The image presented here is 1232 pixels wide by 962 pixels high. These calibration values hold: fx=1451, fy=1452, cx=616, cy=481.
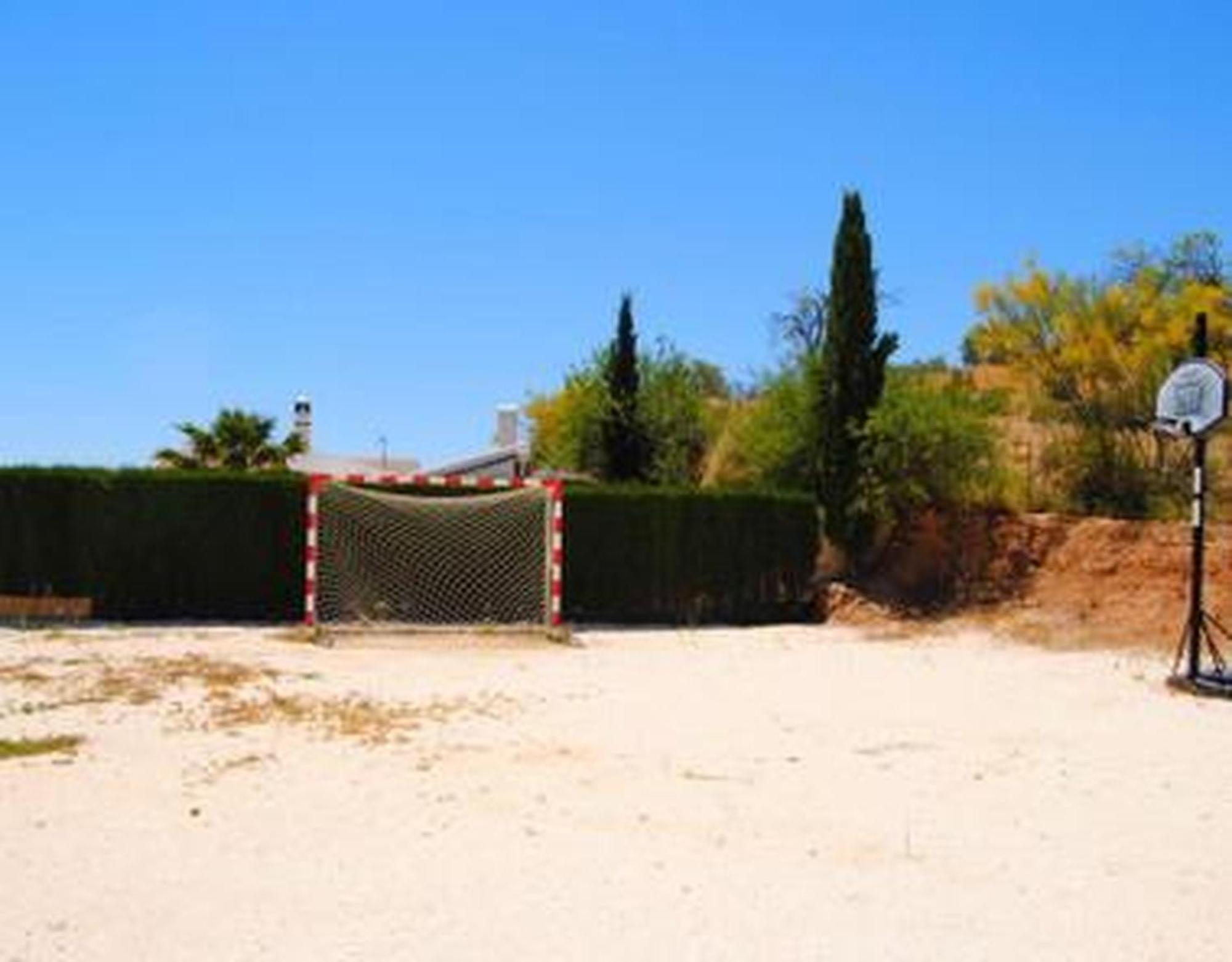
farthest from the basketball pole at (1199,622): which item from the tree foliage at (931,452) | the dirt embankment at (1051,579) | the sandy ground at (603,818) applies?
the tree foliage at (931,452)

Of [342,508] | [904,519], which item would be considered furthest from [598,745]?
[904,519]

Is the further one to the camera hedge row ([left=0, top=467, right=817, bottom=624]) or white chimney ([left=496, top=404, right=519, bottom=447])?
white chimney ([left=496, top=404, right=519, bottom=447])

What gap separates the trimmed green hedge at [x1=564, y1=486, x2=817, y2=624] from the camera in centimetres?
2100

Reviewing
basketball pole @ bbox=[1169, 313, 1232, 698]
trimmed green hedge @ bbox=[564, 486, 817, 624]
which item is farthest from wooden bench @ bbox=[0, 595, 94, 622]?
basketball pole @ bbox=[1169, 313, 1232, 698]

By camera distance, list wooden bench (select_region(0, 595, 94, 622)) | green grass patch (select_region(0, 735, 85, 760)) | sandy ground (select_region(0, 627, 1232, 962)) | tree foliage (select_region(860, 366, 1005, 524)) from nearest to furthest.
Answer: sandy ground (select_region(0, 627, 1232, 962)), green grass patch (select_region(0, 735, 85, 760)), wooden bench (select_region(0, 595, 94, 622)), tree foliage (select_region(860, 366, 1005, 524))

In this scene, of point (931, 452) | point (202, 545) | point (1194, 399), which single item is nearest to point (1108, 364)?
point (931, 452)

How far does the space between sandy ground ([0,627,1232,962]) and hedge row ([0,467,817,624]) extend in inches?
203

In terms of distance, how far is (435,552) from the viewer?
65.4 feet

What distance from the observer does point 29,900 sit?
5840 mm

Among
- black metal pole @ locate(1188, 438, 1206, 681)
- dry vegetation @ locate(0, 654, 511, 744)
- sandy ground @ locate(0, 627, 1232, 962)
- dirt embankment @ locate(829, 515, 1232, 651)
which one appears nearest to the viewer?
sandy ground @ locate(0, 627, 1232, 962)

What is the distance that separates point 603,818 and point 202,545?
13.0 meters

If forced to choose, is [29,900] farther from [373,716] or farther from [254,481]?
[254,481]

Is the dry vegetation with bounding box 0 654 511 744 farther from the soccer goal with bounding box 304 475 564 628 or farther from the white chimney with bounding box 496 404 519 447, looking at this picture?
the white chimney with bounding box 496 404 519 447

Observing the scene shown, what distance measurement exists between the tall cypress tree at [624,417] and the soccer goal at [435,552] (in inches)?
244
